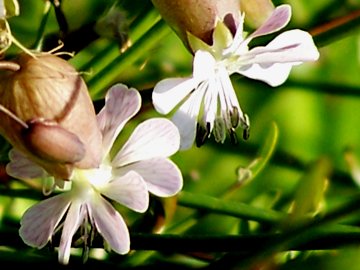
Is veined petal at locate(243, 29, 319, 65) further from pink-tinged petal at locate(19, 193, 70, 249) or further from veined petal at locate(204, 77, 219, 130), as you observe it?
pink-tinged petal at locate(19, 193, 70, 249)

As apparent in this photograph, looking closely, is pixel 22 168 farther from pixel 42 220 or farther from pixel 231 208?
pixel 231 208

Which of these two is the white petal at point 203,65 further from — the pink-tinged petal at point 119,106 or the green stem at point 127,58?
the green stem at point 127,58

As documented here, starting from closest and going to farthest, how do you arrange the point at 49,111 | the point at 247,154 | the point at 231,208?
the point at 49,111, the point at 231,208, the point at 247,154

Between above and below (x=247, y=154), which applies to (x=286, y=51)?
above

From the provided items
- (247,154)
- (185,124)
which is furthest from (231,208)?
(247,154)

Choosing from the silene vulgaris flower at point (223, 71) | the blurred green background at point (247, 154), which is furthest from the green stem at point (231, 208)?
the silene vulgaris flower at point (223, 71)

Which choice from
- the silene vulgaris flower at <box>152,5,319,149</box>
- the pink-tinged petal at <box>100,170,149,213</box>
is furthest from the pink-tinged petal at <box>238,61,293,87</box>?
the pink-tinged petal at <box>100,170,149,213</box>

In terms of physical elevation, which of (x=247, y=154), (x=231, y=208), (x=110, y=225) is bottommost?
(x=247, y=154)
